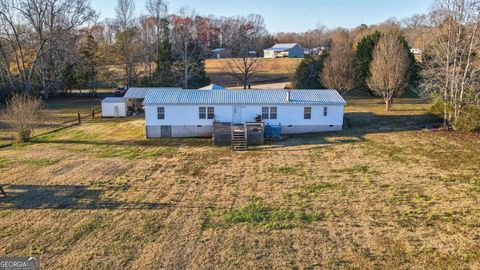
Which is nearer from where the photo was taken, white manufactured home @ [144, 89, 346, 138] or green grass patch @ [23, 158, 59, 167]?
green grass patch @ [23, 158, 59, 167]

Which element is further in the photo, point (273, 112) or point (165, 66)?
point (165, 66)

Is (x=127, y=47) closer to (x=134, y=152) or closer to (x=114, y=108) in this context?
(x=114, y=108)

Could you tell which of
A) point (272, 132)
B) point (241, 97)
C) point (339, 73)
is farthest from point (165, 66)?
point (272, 132)

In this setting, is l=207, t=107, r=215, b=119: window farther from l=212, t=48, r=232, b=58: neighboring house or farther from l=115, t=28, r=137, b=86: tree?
l=212, t=48, r=232, b=58: neighboring house

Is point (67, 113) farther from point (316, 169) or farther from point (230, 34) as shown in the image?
point (230, 34)

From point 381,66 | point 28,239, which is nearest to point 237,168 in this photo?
point 28,239

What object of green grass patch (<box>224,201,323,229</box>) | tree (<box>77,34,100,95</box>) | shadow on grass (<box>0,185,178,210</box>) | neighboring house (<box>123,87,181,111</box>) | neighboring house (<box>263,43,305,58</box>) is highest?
neighboring house (<box>263,43,305,58</box>)
